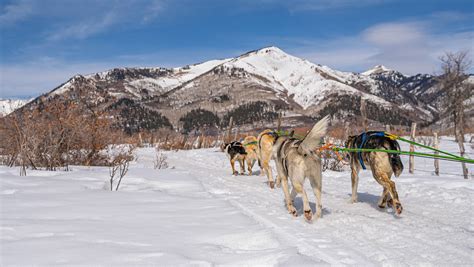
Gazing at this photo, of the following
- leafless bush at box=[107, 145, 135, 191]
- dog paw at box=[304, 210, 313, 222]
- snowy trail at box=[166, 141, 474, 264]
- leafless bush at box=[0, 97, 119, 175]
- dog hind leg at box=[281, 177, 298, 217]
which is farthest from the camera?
leafless bush at box=[0, 97, 119, 175]

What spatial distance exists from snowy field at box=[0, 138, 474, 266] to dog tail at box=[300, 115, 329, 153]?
3.49 feet

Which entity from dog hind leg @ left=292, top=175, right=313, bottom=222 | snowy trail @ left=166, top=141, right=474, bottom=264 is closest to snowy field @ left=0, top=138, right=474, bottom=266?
snowy trail @ left=166, top=141, right=474, bottom=264

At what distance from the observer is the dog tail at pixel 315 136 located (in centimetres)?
491

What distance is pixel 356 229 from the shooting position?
4543 mm

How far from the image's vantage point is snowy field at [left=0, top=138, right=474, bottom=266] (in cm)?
304

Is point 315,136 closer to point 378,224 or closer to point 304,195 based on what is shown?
point 304,195

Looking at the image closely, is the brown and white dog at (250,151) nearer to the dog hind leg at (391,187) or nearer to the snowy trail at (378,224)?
the snowy trail at (378,224)

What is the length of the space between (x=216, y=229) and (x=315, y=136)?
6.37 ft


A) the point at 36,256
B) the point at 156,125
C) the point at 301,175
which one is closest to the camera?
the point at 36,256

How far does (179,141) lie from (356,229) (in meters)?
24.8

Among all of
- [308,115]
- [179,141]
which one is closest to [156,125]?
[308,115]

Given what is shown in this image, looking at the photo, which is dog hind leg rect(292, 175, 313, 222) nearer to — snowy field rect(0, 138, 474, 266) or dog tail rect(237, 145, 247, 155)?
snowy field rect(0, 138, 474, 266)

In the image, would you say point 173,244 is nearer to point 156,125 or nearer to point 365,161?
point 365,161

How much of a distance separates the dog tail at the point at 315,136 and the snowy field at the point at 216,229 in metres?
1.06
